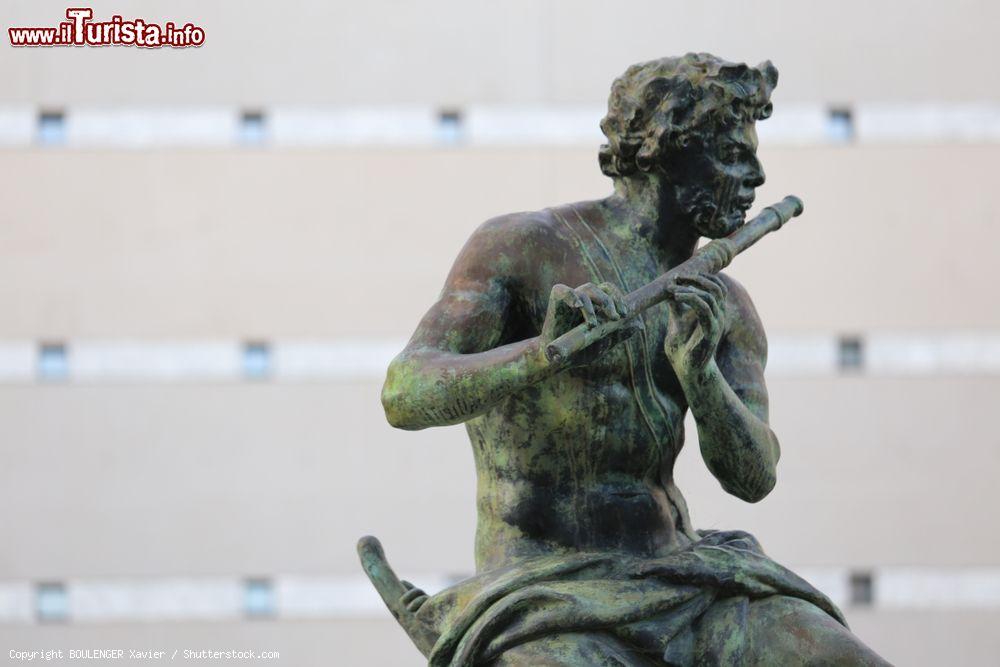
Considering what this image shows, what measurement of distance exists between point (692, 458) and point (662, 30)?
2996 millimetres

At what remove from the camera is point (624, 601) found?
369 cm

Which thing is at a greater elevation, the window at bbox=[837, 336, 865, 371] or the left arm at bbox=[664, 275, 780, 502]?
the left arm at bbox=[664, 275, 780, 502]

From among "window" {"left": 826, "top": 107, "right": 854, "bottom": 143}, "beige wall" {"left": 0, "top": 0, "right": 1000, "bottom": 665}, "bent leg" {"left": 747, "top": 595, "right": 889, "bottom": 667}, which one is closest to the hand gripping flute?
"bent leg" {"left": 747, "top": 595, "right": 889, "bottom": 667}

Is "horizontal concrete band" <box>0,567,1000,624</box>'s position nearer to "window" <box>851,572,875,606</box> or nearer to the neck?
"window" <box>851,572,875,606</box>

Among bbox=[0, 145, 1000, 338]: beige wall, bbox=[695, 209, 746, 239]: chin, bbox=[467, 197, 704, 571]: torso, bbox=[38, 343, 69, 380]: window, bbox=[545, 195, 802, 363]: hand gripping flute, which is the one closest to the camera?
bbox=[545, 195, 802, 363]: hand gripping flute

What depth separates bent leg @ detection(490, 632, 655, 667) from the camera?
360 cm

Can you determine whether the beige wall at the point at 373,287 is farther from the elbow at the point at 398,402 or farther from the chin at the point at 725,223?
the elbow at the point at 398,402

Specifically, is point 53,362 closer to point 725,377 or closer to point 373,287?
point 373,287

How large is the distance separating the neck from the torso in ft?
0.53

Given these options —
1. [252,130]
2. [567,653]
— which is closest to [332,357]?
[252,130]

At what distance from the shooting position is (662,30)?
45.3 ft

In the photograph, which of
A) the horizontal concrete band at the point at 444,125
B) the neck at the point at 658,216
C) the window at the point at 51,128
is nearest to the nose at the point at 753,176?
the neck at the point at 658,216
